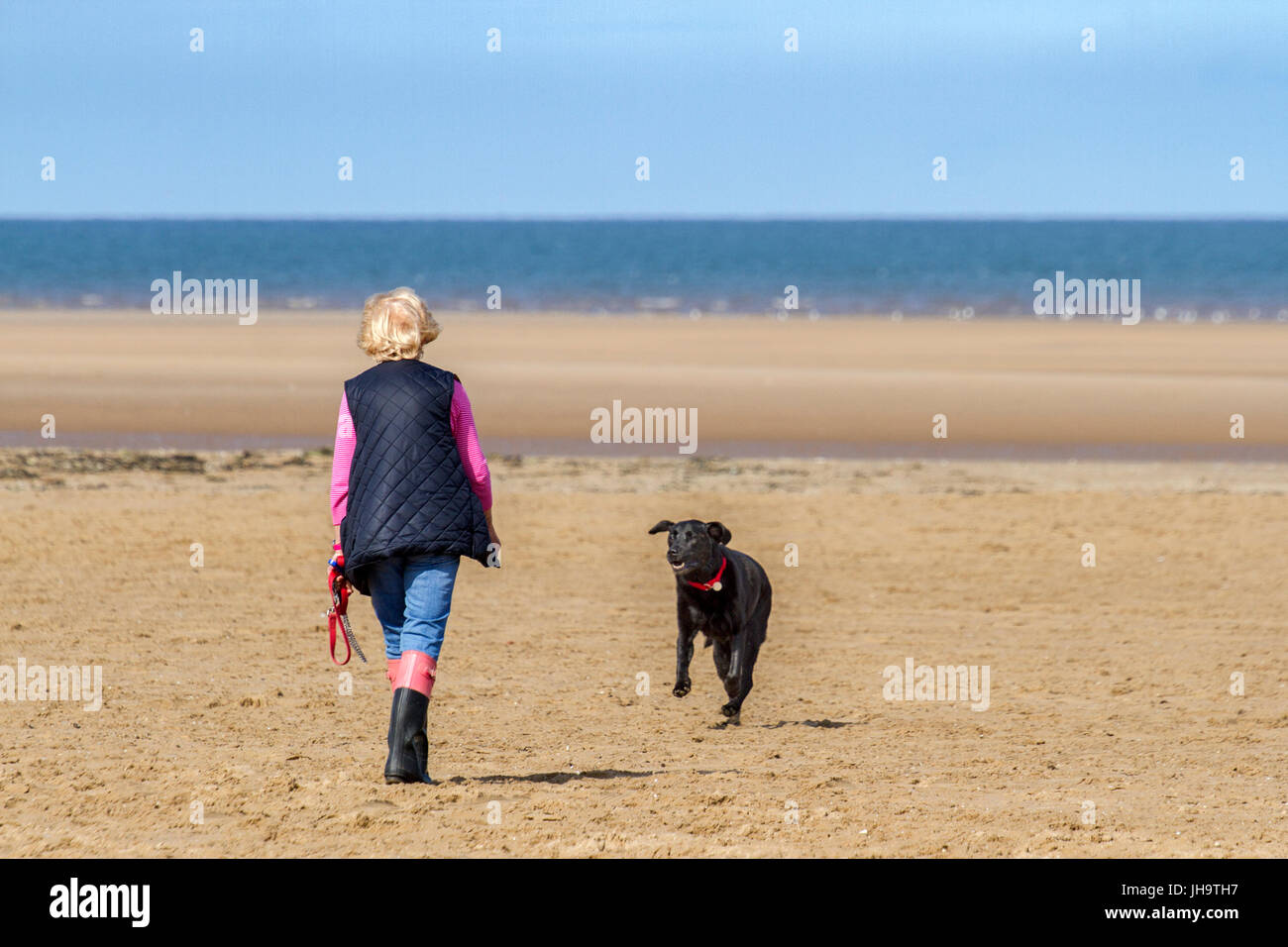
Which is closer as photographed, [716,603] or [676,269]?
[716,603]

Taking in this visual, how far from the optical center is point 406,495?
5.24 meters

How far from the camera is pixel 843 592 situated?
10594mm

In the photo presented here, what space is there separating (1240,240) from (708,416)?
3948 inches

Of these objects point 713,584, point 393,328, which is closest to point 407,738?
point 393,328

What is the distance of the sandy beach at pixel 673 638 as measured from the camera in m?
5.37

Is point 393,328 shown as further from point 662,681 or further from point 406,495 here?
point 662,681

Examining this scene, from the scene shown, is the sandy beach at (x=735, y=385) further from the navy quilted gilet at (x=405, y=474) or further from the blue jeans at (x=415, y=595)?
the navy quilted gilet at (x=405, y=474)

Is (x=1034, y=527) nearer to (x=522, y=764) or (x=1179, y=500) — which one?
(x=1179, y=500)

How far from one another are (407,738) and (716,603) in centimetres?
226

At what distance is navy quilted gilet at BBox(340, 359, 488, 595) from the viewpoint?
5234 millimetres

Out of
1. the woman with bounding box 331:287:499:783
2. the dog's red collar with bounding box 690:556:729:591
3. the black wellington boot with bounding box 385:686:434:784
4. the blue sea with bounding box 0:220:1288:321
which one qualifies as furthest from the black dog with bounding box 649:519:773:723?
the blue sea with bounding box 0:220:1288:321

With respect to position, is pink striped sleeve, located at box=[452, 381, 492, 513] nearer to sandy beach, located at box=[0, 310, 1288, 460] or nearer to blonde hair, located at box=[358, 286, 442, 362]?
blonde hair, located at box=[358, 286, 442, 362]

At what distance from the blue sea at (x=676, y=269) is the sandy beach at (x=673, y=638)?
1011 inches

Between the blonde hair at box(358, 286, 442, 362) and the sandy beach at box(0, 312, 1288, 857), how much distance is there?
5.20 feet
